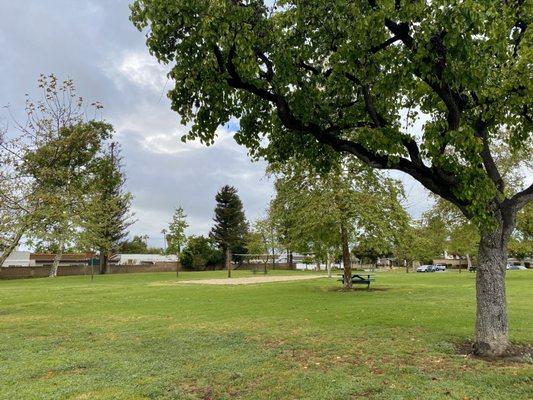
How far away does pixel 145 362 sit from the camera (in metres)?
7.11

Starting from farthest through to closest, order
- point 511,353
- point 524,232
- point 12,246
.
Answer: point 524,232 → point 12,246 → point 511,353

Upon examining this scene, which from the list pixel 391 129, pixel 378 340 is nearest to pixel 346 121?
pixel 391 129

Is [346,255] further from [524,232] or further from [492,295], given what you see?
[524,232]

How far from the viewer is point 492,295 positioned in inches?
298

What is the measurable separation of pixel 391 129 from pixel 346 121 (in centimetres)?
168

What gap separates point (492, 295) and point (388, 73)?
4.08m

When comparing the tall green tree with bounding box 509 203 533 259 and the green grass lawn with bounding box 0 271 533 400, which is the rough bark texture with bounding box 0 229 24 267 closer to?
the green grass lawn with bounding box 0 271 533 400

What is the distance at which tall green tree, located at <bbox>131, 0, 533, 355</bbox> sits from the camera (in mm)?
6816

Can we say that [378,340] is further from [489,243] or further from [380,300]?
[380,300]

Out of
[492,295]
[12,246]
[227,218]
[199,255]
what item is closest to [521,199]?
[492,295]

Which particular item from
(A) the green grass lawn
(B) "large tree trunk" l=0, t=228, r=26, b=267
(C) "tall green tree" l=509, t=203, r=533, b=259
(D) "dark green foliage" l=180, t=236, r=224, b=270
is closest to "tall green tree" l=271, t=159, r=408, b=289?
(A) the green grass lawn

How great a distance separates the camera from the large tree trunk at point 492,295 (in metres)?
7.38

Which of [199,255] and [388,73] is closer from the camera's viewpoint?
[388,73]

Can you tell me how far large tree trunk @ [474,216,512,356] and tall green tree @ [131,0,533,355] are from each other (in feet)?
0.05
